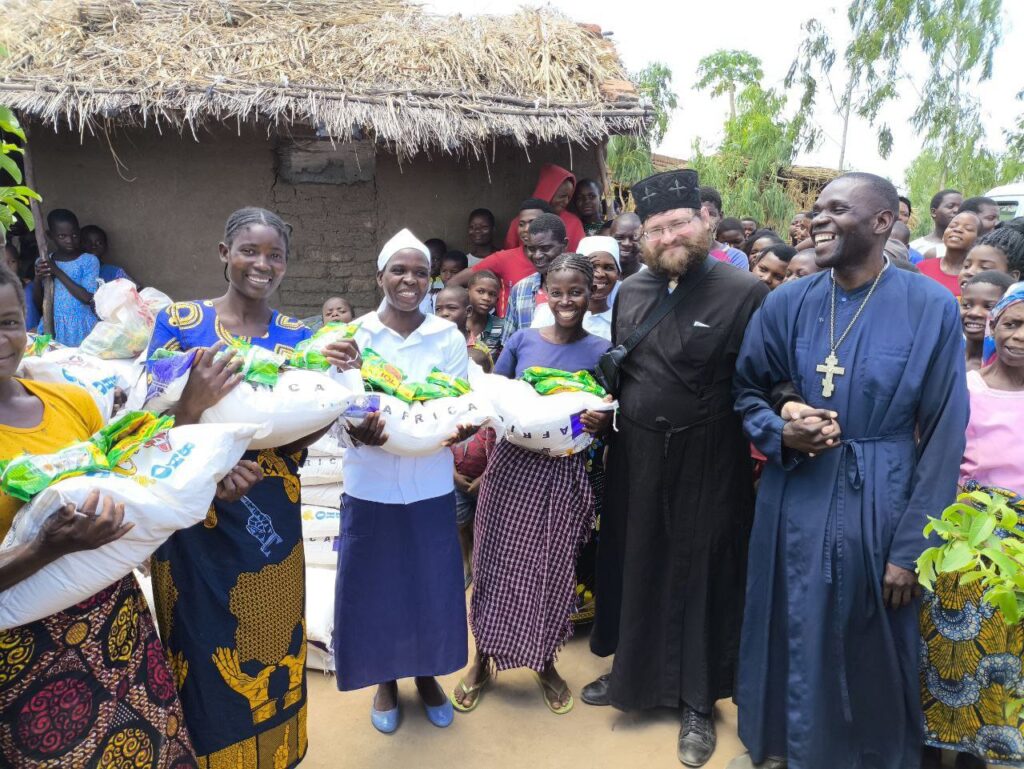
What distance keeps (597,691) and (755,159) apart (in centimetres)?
1451

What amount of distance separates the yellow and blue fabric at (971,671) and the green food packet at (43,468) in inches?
108

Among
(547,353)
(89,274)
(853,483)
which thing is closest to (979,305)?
(853,483)

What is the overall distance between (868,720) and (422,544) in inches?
70.5

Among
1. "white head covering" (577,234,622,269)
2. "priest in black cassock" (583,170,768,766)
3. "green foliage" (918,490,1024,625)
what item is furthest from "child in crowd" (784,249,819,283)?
"green foliage" (918,490,1024,625)

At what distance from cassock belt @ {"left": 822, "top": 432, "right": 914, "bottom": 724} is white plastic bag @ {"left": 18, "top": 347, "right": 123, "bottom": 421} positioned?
2.37 m

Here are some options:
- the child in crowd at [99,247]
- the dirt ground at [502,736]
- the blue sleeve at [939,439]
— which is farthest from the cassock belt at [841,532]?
the child in crowd at [99,247]

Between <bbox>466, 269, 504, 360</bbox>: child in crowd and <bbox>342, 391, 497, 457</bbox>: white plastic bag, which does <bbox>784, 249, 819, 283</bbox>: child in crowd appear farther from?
<bbox>342, 391, 497, 457</bbox>: white plastic bag

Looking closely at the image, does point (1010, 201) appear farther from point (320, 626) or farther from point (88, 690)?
point (88, 690)

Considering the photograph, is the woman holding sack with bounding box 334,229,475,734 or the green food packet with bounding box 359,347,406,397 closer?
the green food packet with bounding box 359,347,406,397

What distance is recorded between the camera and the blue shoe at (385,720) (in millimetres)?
3158

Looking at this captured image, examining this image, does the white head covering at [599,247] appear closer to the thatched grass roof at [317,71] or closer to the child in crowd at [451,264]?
the thatched grass roof at [317,71]

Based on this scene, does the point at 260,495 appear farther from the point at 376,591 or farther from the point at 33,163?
the point at 33,163

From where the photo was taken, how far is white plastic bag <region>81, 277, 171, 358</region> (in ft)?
13.3

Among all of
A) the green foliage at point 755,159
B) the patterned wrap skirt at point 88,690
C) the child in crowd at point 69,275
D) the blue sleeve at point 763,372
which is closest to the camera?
the patterned wrap skirt at point 88,690
